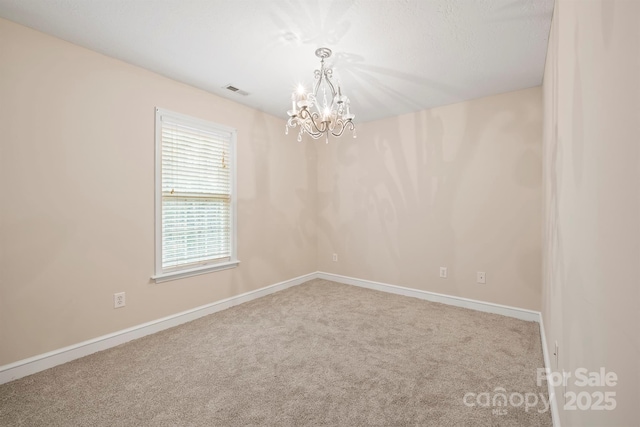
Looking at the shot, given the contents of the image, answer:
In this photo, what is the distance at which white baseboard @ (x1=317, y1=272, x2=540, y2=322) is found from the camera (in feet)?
10.0

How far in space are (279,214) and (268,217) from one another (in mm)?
204

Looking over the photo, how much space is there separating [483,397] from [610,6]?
79.4 inches

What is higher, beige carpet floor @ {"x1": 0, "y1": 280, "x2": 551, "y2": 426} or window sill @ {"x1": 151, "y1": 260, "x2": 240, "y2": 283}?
window sill @ {"x1": 151, "y1": 260, "x2": 240, "y2": 283}

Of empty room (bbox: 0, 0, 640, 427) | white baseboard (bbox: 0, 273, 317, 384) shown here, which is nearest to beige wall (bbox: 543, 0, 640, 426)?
empty room (bbox: 0, 0, 640, 427)

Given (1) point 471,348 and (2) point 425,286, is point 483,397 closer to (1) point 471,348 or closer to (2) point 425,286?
(1) point 471,348

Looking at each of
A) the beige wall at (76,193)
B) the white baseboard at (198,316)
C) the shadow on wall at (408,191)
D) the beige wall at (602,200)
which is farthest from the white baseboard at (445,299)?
the beige wall at (76,193)

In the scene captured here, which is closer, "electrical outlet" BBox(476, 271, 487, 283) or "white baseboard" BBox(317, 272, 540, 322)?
"white baseboard" BBox(317, 272, 540, 322)

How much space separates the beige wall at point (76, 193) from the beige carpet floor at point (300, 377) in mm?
355

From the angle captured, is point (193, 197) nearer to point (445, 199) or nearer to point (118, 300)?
point (118, 300)

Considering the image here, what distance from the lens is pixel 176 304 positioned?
2986 millimetres

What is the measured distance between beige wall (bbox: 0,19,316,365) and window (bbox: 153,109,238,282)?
109mm

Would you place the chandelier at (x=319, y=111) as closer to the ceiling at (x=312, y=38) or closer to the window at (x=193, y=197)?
the ceiling at (x=312, y=38)

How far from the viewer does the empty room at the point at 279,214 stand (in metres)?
1.10

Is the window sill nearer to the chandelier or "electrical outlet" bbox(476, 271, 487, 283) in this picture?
the chandelier
